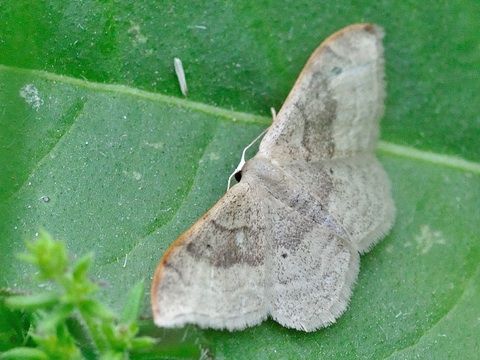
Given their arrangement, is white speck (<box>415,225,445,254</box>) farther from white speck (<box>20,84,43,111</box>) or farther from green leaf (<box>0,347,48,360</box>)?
white speck (<box>20,84,43,111</box>)

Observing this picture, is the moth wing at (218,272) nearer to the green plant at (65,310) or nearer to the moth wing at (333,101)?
the green plant at (65,310)

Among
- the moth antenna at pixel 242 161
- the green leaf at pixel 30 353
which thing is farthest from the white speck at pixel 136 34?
the green leaf at pixel 30 353

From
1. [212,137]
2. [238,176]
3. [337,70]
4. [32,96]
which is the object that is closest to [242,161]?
[238,176]

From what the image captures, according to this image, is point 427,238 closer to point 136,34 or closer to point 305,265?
point 305,265

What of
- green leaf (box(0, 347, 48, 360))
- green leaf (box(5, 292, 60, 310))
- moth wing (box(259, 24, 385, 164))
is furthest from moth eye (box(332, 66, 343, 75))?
green leaf (box(0, 347, 48, 360))

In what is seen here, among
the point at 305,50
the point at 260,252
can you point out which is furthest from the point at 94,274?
the point at 305,50

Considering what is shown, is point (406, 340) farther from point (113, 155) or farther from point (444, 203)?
point (113, 155)
